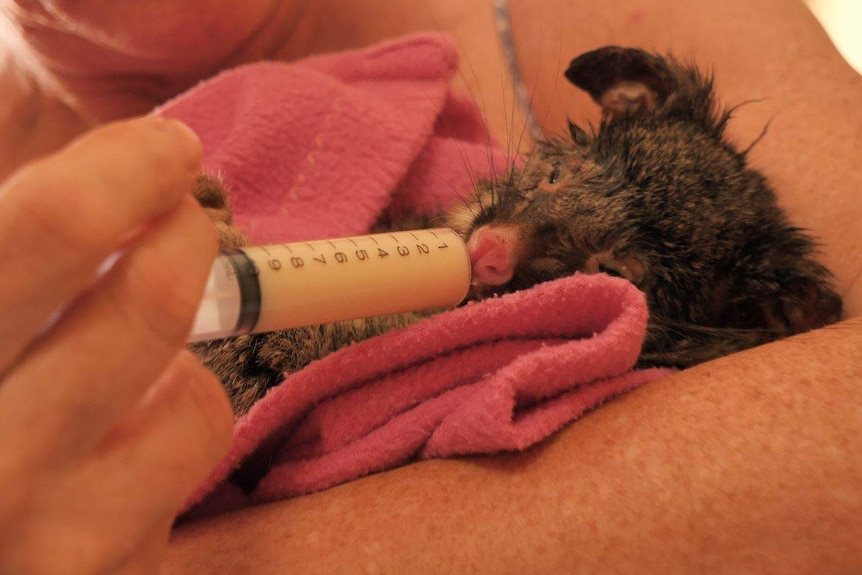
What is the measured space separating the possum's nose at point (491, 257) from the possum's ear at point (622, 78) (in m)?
0.58

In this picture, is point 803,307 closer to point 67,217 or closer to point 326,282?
point 326,282

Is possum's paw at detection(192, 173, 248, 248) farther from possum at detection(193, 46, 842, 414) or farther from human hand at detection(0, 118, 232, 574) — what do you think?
human hand at detection(0, 118, 232, 574)

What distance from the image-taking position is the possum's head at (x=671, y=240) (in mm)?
1094

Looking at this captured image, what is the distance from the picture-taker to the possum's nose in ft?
3.23

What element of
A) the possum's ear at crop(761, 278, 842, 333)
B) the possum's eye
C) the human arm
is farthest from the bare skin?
the possum's eye

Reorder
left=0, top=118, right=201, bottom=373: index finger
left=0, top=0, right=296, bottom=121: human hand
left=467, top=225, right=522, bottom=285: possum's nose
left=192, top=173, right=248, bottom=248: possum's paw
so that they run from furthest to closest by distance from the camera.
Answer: left=0, top=0, right=296, bottom=121: human hand → left=192, top=173, right=248, bottom=248: possum's paw → left=467, top=225, right=522, bottom=285: possum's nose → left=0, top=118, right=201, bottom=373: index finger

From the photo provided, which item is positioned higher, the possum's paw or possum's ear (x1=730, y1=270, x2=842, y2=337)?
possum's ear (x1=730, y1=270, x2=842, y2=337)

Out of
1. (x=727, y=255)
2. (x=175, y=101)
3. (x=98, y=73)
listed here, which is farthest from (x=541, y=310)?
(x=98, y=73)

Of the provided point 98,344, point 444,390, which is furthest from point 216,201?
point 98,344

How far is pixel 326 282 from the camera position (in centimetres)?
75

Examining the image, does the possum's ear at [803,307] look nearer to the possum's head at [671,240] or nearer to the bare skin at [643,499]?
the possum's head at [671,240]

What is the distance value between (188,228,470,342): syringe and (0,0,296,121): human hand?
942mm

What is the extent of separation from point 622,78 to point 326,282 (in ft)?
3.37

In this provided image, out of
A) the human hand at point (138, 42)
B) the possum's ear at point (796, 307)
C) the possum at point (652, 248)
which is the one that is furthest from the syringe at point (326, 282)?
the human hand at point (138, 42)
